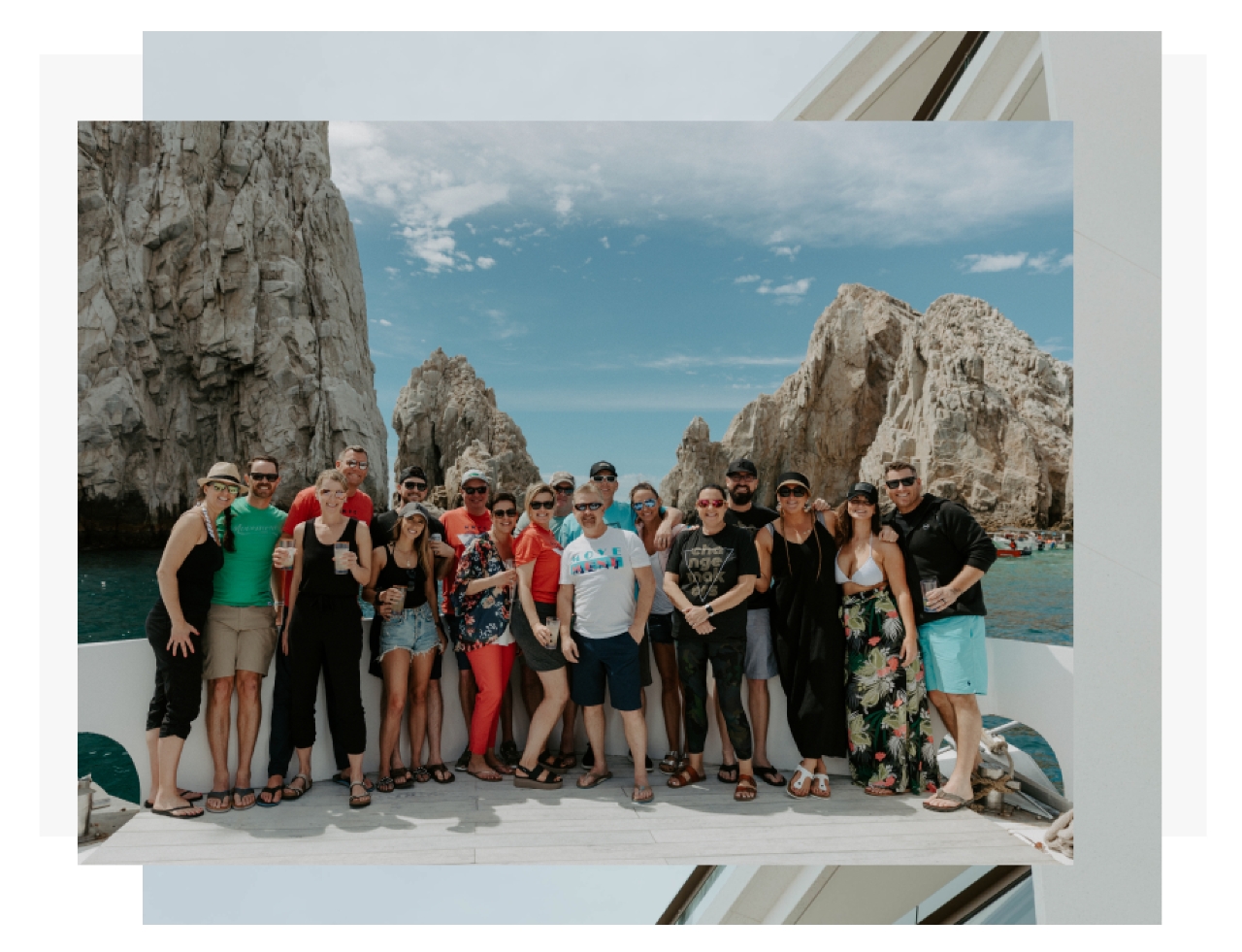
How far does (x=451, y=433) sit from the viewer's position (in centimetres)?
5719

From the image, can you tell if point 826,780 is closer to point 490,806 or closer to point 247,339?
point 490,806

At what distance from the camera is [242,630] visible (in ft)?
12.3

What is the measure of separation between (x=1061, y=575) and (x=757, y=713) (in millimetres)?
41452

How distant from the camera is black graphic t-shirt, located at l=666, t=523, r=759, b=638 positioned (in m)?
3.86

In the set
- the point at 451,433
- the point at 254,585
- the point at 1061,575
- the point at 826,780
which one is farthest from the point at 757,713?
the point at 451,433

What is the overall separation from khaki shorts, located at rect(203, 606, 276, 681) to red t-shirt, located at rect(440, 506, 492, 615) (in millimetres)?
981

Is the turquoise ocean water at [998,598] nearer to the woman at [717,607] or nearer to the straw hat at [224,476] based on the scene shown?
the straw hat at [224,476]

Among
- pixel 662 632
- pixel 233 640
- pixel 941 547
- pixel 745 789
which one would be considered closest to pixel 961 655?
pixel 941 547

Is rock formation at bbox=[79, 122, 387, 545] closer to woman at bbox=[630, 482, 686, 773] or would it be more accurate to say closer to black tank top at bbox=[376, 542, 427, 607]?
black tank top at bbox=[376, 542, 427, 607]

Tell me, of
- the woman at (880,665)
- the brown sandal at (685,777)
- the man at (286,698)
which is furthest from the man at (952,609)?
the man at (286,698)

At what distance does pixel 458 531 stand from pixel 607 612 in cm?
107

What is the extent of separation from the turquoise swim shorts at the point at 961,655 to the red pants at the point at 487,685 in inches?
96.0

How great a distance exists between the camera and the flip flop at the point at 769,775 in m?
4.13

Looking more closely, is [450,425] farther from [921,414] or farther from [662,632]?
[662,632]
